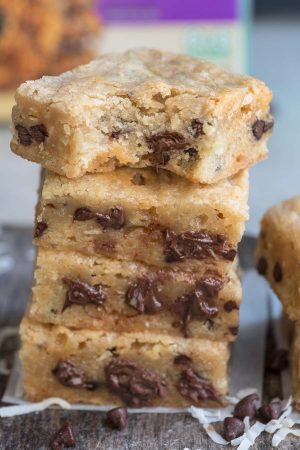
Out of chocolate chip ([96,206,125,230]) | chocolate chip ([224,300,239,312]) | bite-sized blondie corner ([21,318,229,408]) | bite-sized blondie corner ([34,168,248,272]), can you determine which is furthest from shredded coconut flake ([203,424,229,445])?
chocolate chip ([96,206,125,230])

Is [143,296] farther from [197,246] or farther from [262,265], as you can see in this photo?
[262,265]

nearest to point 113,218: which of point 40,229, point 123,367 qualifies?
point 40,229

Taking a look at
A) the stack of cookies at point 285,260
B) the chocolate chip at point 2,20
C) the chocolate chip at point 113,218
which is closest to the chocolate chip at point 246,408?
the stack of cookies at point 285,260

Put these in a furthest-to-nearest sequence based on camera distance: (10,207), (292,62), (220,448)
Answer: (292,62) < (10,207) < (220,448)

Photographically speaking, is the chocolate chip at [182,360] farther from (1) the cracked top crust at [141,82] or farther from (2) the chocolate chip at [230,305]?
(1) the cracked top crust at [141,82]

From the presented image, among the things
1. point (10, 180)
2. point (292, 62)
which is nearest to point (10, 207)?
point (10, 180)

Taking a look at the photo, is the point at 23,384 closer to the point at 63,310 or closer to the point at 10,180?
the point at 63,310

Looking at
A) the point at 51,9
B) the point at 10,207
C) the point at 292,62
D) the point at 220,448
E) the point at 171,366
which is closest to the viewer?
the point at 220,448
